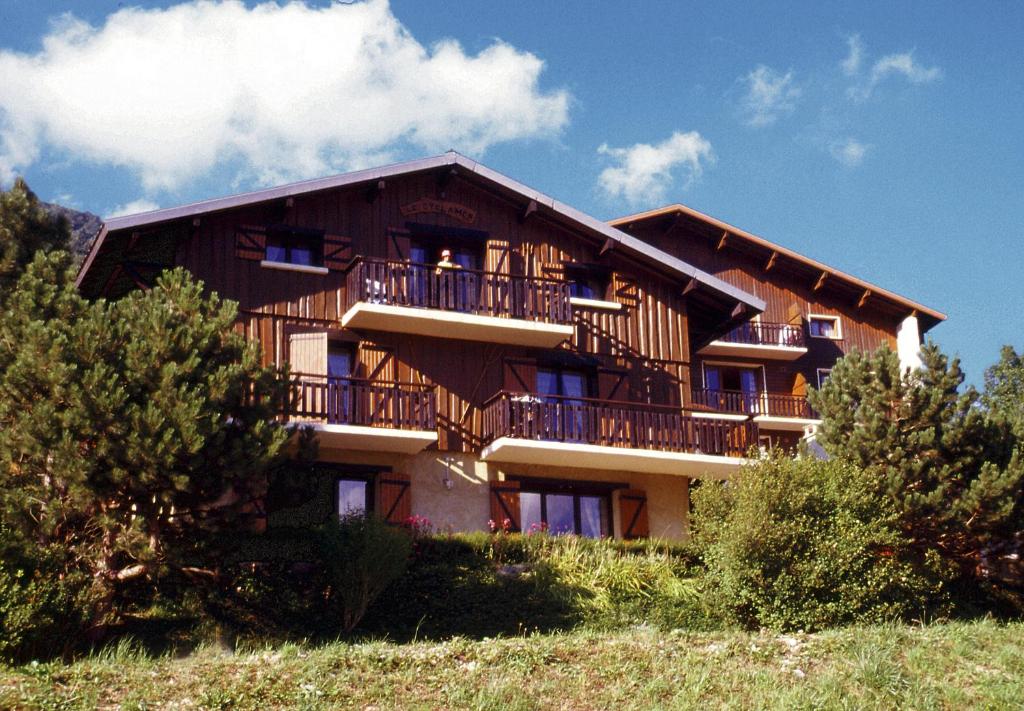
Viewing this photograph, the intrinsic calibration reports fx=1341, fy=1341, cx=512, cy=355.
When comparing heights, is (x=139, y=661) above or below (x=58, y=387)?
below

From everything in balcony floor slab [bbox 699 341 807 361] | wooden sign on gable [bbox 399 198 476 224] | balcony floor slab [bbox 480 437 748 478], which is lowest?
balcony floor slab [bbox 480 437 748 478]

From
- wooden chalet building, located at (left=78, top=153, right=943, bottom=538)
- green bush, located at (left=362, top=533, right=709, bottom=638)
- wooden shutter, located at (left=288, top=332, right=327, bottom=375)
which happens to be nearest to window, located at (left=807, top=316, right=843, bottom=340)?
wooden chalet building, located at (left=78, top=153, right=943, bottom=538)

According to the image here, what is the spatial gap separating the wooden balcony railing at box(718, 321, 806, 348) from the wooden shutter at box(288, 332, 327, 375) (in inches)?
633

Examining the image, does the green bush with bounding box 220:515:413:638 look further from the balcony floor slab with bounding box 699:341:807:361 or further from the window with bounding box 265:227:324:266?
the balcony floor slab with bounding box 699:341:807:361

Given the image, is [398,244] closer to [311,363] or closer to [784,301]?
[311,363]

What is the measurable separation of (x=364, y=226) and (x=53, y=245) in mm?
6166

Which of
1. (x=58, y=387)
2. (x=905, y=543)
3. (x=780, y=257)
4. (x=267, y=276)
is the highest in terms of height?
(x=780, y=257)

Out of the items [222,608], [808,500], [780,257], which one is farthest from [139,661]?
[780,257]

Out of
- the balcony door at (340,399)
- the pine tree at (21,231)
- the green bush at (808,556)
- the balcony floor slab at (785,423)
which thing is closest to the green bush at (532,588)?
the green bush at (808,556)

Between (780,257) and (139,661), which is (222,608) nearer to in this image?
(139,661)

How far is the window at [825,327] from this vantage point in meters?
40.3

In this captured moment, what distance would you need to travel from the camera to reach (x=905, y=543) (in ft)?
69.4

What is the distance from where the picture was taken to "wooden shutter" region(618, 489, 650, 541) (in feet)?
87.0

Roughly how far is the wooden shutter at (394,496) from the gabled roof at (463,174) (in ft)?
18.8
